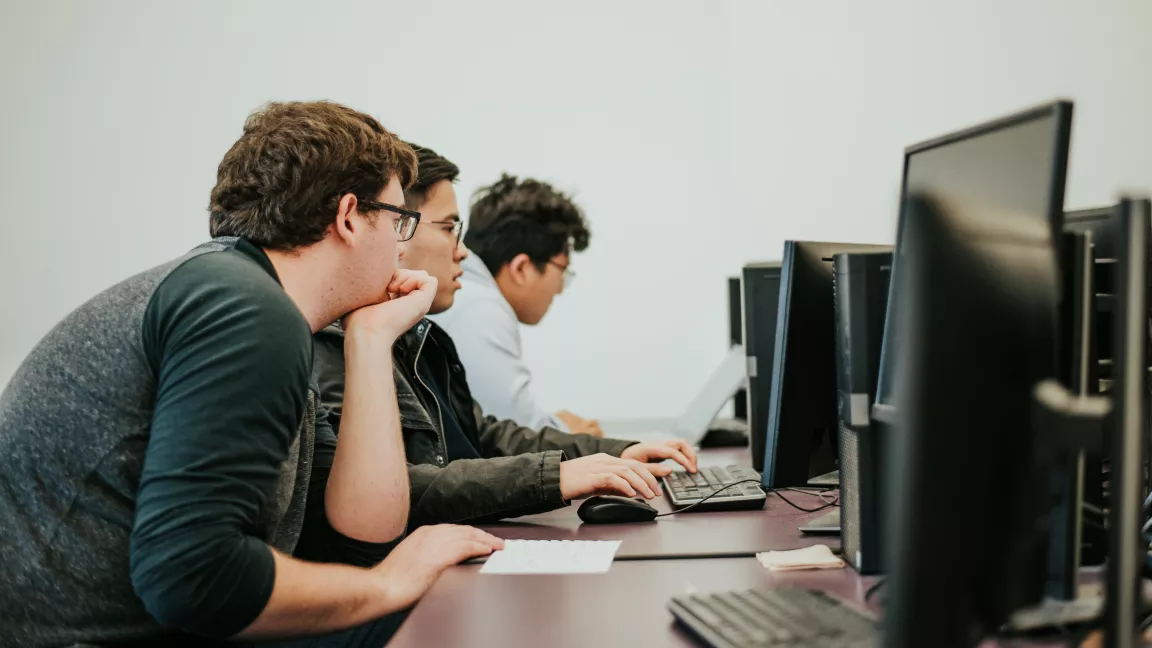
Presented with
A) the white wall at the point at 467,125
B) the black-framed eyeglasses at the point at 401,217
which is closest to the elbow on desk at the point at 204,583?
the black-framed eyeglasses at the point at 401,217

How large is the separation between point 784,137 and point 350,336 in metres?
2.25

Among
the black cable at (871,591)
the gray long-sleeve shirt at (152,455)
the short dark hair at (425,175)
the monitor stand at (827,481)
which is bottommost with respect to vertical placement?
the monitor stand at (827,481)

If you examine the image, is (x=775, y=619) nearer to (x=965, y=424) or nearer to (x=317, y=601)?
(x=965, y=424)

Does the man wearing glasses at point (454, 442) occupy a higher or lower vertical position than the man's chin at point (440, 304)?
Result: lower

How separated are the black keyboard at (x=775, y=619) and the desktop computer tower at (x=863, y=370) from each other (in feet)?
0.55

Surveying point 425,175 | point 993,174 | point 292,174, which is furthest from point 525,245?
point 993,174

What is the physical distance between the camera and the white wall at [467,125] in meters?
3.41

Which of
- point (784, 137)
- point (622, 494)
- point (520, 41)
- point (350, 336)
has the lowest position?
point (622, 494)

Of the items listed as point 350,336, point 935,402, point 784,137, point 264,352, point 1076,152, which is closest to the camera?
point 935,402

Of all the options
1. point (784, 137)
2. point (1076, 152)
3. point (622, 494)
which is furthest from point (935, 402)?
point (784, 137)

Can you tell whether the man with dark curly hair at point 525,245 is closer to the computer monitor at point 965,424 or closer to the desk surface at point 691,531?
the desk surface at point 691,531

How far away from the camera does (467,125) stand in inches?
136

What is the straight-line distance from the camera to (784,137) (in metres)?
3.30

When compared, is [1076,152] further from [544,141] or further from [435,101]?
[435,101]
